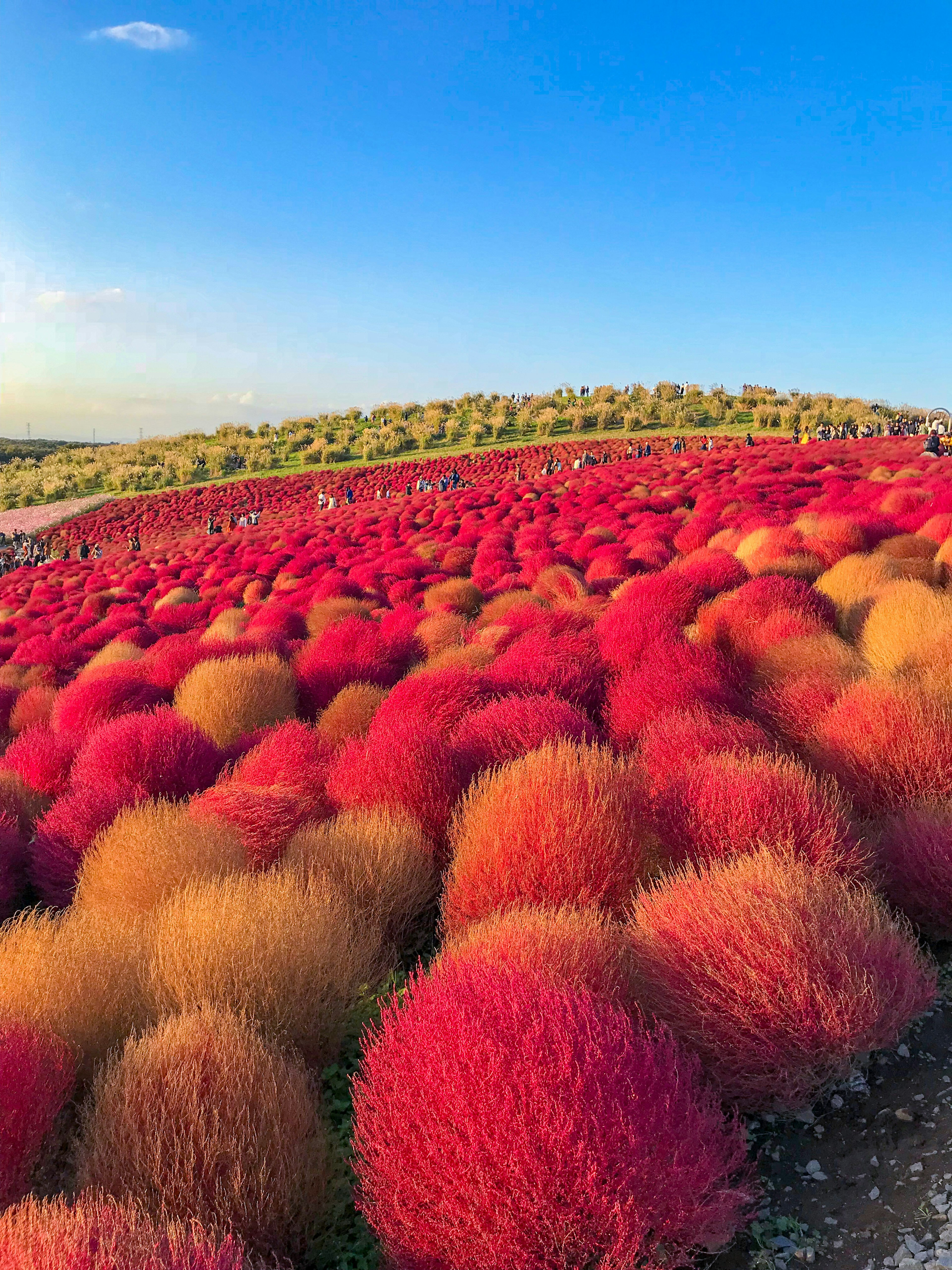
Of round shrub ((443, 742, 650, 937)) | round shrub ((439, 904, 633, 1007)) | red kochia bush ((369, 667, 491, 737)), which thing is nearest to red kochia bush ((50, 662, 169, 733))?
red kochia bush ((369, 667, 491, 737))

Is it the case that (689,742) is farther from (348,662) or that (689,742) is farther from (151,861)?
(348,662)

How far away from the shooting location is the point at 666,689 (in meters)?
5.96

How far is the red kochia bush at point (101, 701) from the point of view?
27.2 ft

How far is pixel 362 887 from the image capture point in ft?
14.1

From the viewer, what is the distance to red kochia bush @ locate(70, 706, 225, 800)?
6.30m

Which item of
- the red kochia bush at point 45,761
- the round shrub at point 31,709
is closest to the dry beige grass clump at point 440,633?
the red kochia bush at point 45,761

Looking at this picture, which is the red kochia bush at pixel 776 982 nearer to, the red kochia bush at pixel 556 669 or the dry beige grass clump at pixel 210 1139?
the dry beige grass clump at pixel 210 1139

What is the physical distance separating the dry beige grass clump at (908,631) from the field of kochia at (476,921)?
4 centimetres

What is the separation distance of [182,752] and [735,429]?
38.2 metres

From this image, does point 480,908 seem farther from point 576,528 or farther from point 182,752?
point 576,528

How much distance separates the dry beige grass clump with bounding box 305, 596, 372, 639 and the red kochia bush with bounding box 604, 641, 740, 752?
5749 mm

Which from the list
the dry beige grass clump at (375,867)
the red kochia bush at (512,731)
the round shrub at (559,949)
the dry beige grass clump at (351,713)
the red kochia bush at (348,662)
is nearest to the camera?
the round shrub at (559,949)

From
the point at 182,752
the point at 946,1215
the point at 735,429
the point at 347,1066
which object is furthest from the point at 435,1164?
the point at 735,429

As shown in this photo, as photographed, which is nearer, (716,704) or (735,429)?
(716,704)
